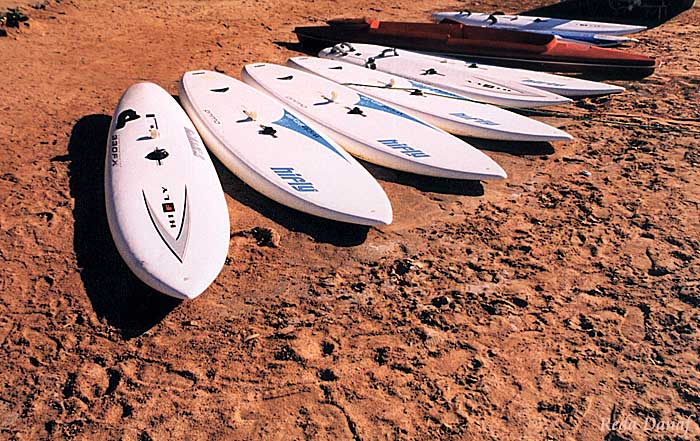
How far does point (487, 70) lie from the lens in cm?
757

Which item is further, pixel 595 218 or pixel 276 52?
pixel 276 52

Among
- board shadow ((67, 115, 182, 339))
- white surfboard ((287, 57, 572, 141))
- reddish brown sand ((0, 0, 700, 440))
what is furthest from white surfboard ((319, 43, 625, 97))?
board shadow ((67, 115, 182, 339))

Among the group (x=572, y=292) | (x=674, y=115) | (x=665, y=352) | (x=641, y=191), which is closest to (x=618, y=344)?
(x=665, y=352)

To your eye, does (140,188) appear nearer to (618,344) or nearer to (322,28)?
(618,344)

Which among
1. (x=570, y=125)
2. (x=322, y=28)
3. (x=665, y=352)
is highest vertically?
(x=322, y=28)

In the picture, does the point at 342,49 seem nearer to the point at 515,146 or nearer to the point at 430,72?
the point at 430,72

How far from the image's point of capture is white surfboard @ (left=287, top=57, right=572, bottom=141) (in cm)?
581

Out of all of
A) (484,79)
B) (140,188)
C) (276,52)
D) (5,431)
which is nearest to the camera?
(5,431)

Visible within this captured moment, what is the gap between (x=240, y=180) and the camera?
5.15 m

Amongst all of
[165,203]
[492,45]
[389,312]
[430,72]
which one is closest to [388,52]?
[430,72]

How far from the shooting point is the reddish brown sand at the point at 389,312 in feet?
9.91

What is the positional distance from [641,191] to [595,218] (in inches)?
28.6

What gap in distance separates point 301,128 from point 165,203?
1.82 m

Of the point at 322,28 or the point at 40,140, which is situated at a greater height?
the point at 322,28
